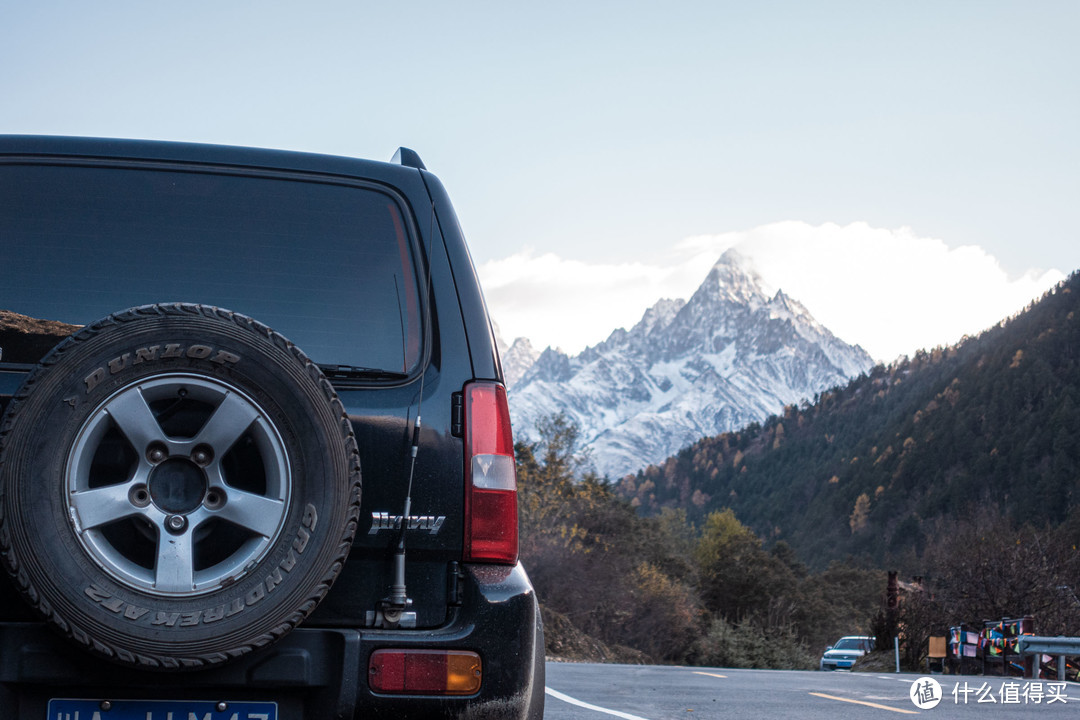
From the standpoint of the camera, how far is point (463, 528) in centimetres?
272

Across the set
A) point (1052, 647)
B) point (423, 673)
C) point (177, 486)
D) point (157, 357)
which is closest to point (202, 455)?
point (177, 486)

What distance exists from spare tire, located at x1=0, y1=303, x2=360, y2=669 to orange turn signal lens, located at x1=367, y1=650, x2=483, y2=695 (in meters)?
0.29

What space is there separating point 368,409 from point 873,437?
158597mm

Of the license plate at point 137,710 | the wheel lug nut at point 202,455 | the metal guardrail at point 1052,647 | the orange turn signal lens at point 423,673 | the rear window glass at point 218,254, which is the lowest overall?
the metal guardrail at point 1052,647

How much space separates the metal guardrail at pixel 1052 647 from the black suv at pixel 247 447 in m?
11.0

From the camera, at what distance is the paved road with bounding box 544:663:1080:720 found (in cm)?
689

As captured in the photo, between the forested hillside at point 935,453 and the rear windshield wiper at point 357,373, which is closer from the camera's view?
the rear windshield wiper at point 357,373

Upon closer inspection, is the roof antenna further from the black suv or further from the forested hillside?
the forested hillside

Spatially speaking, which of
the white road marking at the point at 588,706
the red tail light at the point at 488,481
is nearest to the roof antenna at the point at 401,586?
the red tail light at the point at 488,481

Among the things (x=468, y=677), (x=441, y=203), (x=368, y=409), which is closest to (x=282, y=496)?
(x=368, y=409)

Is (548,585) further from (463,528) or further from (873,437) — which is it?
(873,437)

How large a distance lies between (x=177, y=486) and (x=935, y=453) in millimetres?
132813

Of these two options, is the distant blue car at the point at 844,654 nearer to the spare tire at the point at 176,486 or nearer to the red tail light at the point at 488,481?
the red tail light at the point at 488,481

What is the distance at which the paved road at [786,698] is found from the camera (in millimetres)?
6887
